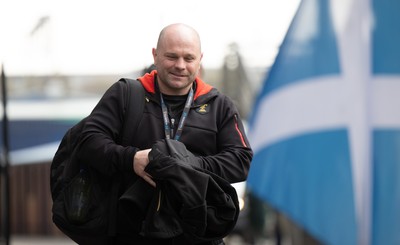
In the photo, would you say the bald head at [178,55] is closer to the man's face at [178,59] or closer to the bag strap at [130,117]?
the man's face at [178,59]

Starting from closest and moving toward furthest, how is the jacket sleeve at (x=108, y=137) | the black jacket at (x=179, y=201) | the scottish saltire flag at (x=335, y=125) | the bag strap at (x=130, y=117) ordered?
the black jacket at (x=179, y=201) → the jacket sleeve at (x=108, y=137) → the bag strap at (x=130, y=117) → the scottish saltire flag at (x=335, y=125)

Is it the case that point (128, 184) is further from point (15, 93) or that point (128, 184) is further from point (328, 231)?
point (15, 93)

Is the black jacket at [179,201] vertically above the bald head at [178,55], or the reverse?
the bald head at [178,55]

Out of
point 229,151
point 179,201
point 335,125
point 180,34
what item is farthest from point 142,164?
point 335,125

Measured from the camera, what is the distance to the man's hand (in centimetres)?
354

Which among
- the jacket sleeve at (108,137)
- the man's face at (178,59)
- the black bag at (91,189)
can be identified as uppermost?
the man's face at (178,59)

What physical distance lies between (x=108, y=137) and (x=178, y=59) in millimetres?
406

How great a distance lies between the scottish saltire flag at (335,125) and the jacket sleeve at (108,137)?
11.2 feet

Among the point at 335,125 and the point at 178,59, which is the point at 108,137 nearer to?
the point at 178,59

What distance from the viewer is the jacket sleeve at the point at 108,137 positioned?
3.60 m

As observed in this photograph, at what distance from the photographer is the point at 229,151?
375cm

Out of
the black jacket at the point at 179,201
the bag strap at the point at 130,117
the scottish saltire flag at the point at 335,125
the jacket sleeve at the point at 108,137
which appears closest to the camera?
the black jacket at the point at 179,201

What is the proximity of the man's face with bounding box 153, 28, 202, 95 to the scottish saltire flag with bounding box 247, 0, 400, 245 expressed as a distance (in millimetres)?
3353

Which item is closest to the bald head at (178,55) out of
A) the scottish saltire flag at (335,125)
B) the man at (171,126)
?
the man at (171,126)
